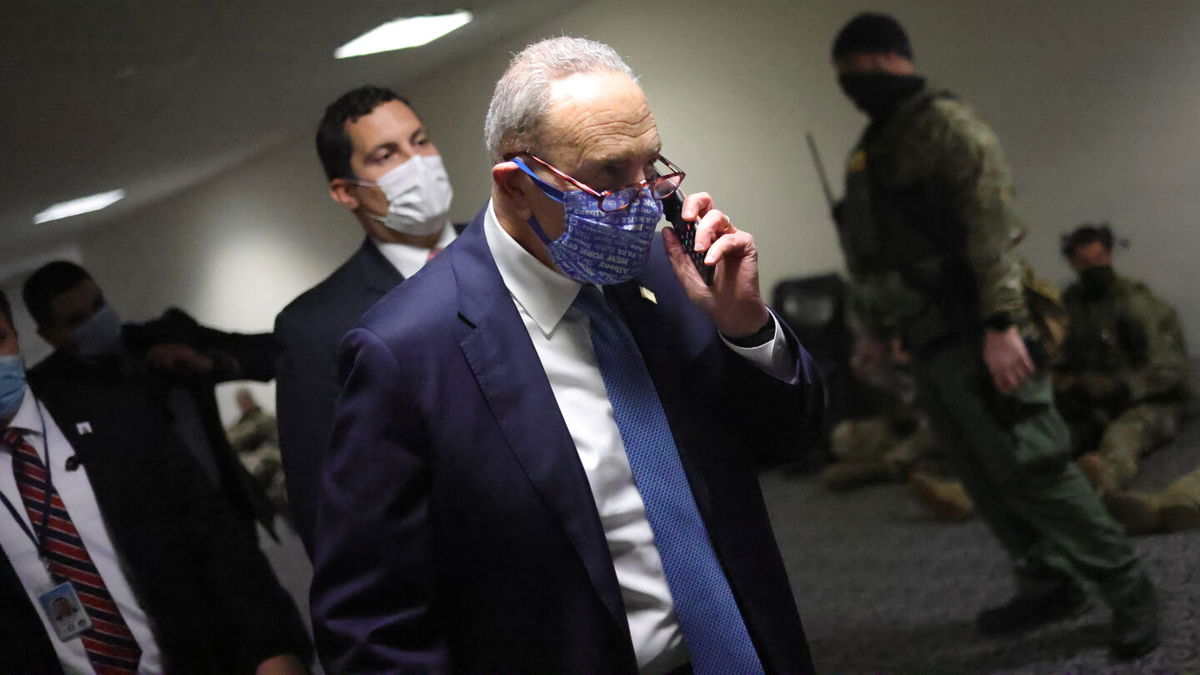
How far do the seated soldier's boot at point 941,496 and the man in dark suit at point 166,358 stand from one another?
4.93 feet

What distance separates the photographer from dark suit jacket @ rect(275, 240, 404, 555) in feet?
6.37

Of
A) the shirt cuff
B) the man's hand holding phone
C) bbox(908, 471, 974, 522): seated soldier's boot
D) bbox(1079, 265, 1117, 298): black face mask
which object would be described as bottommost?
bbox(908, 471, 974, 522): seated soldier's boot

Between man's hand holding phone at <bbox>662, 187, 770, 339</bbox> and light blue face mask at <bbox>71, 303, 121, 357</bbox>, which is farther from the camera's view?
light blue face mask at <bbox>71, 303, 121, 357</bbox>

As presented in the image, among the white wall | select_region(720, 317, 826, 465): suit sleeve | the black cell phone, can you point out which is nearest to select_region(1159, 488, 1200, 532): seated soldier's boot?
the white wall

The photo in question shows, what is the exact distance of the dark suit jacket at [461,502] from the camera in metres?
1.40

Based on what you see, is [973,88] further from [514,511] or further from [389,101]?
[514,511]

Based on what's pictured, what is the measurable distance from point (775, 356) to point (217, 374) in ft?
3.77

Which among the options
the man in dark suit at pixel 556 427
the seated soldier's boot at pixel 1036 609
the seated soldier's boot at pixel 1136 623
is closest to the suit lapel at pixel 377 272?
the man in dark suit at pixel 556 427

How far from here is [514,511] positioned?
1.42 meters

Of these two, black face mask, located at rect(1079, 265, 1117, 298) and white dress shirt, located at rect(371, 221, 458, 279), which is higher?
white dress shirt, located at rect(371, 221, 458, 279)

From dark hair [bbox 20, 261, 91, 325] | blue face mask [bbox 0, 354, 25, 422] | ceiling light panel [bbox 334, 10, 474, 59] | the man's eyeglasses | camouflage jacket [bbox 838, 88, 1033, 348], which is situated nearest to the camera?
the man's eyeglasses

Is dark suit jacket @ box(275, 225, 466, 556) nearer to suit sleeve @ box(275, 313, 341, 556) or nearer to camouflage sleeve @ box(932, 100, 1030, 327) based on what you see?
suit sleeve @ box(275, 313, 341, 556)

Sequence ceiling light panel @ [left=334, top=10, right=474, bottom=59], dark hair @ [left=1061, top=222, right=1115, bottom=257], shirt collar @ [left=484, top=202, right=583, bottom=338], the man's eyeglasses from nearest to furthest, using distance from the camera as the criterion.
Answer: the man's eyeglasses < shirt collar @ [left=484, top=202, right=583, bottom=338] < ceiling light panel @ [left=334, top=10, right=474, bottom=59] < dark hair @ [left=1061, top=222, right=1115, bottom=257]

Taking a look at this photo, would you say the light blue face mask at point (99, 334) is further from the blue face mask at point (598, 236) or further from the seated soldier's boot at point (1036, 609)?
the seated soldier's boot at point (1036, 609)
